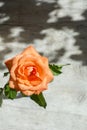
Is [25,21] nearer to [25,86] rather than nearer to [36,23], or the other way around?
[36,23]

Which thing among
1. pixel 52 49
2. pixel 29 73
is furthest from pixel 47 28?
pixel 29 73

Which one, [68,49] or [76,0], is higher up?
[76,0]

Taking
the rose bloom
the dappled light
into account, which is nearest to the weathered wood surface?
the dappled light

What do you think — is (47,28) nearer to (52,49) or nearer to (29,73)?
(52,49)

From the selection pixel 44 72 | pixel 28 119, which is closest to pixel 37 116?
pixel 28 119

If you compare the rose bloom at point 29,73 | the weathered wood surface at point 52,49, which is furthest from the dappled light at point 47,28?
the rose bloom at point 29,73

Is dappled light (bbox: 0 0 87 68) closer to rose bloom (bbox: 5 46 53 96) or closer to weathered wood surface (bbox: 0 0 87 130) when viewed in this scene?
weathered wood surface (bbox: 0 0 87 130)

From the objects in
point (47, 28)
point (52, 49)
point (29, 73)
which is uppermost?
point (29, 73)
